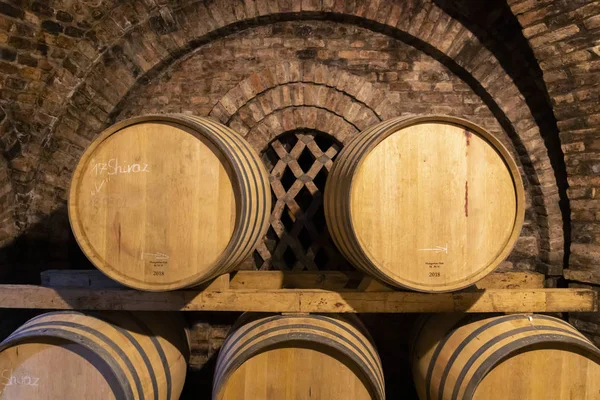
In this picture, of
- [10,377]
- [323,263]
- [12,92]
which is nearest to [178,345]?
[10,377]

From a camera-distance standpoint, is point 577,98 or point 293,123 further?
point 293,123

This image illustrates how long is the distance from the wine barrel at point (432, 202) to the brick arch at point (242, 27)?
1302 mm

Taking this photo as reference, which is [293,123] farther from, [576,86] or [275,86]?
[576,86]

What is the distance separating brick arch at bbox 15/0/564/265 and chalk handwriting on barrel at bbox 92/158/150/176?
1.33 metres

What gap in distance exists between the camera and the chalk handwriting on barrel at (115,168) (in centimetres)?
206

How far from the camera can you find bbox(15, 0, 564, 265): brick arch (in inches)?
120

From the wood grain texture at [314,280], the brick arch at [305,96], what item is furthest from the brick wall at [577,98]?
the brick arch at [305,96]

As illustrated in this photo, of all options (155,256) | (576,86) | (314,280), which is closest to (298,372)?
(314,280)

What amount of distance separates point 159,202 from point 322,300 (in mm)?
1077

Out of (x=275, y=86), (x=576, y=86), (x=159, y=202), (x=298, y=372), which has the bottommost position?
(x=298, y=372)

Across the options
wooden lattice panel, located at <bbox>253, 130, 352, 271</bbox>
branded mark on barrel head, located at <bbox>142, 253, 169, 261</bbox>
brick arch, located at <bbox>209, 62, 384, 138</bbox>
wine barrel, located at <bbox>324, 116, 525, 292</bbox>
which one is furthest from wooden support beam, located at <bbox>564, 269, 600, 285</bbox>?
branded mark on barrel head, located at <bbox>142, 253, 169, 261</bbox>

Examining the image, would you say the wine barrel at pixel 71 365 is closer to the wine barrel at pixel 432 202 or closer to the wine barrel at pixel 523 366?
the wine barrel at pixel 432 202

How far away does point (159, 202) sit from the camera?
206cm

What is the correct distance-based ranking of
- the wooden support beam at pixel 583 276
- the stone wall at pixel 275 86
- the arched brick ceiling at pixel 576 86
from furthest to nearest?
the stone wall at pixel 275 86 → the wooden support beam at pixel 583 276 → the arched brick ceiling at pixel 576 86
